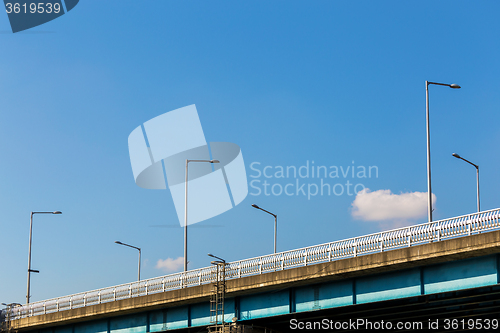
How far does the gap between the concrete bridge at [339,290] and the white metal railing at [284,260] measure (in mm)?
51

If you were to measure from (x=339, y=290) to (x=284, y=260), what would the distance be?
11.4 ft

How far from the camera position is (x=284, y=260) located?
35438 mm

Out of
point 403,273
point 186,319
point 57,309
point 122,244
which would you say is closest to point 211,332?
point 186,319

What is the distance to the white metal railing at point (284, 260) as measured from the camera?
93.9 feet

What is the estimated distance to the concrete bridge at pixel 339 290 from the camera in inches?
1131

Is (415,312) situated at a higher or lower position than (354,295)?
lower

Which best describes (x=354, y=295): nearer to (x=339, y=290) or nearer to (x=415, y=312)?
(x=339, y=290)

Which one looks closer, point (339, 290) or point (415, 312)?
point (339, 290)

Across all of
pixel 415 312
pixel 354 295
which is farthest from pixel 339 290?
pixel 415 312

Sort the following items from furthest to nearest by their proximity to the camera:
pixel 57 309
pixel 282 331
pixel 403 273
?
pixel 57 309, pixel 282 331, pixel 403 273

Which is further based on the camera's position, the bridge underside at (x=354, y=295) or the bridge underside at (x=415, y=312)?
the bridge underside at (x=415, y=312)

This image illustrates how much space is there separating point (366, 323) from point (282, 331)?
16.7ft

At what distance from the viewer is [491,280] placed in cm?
2803

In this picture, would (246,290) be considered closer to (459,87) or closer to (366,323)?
(366,323)
